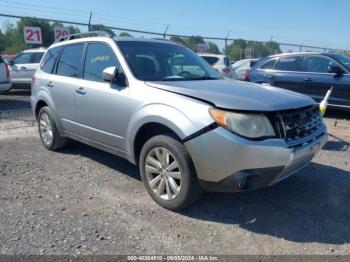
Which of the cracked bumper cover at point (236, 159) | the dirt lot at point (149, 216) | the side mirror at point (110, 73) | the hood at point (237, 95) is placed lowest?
the dirt lot at point (149, 216)

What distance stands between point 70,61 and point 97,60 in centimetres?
77

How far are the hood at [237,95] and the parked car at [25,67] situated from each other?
10.9 metres

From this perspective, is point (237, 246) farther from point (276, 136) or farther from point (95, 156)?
point (95, 156)

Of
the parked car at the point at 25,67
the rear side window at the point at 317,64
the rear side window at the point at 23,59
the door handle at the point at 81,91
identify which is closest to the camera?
the door handle at the point at 81,91

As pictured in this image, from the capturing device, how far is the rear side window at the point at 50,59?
19.5 feet

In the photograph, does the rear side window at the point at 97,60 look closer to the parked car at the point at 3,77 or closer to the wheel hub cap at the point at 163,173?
the wheel hub cap at the point at 163,173

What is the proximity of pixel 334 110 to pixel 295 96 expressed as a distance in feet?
19.9

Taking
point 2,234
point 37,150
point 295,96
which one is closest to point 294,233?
point 295,96

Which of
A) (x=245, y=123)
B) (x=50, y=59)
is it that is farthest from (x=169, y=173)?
(x=50, y=59)

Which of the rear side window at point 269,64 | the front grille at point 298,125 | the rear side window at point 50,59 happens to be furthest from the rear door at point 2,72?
the front grille at point 298,125

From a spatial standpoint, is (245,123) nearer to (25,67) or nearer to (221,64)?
(221,64)

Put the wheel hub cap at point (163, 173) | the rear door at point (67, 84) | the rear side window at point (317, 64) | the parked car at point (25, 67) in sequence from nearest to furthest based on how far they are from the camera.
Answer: the wheel hub cap at point (163, 173)
the rear door at point (67, 84)
the rear side window at point (317, 64)
the parked car at point (25, 67)

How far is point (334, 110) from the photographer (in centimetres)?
953

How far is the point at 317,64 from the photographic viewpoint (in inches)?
375
